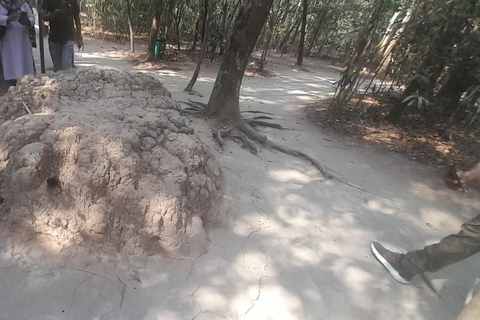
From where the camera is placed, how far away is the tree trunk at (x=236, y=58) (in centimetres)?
408

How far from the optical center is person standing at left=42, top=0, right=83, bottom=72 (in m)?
4.41

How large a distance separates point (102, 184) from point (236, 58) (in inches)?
110

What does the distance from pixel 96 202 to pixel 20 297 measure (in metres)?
0.64

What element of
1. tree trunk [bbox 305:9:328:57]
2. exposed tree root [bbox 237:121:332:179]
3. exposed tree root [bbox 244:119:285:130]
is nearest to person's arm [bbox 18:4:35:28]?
exposed tree root [bbox 237:121:332:179]

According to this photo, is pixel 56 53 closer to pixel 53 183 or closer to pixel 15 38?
pixel 15 38

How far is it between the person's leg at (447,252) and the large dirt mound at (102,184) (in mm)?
1538

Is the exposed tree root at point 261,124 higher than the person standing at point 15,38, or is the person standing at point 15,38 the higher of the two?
the person standing at point 15,38

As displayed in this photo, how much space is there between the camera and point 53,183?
2.17 meters

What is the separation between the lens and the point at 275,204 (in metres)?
3.09

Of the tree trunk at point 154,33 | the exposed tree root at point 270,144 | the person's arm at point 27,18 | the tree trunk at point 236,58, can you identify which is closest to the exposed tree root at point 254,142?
the exposed tree root at point 270,144

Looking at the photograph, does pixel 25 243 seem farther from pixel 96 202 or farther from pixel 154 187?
pixel 154 187

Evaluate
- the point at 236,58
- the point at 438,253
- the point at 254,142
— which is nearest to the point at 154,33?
the point at 236,58

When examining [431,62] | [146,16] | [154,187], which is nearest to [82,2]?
[146,16]

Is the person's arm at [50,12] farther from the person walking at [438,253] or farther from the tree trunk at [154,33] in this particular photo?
the tree trunk at [154,33]
